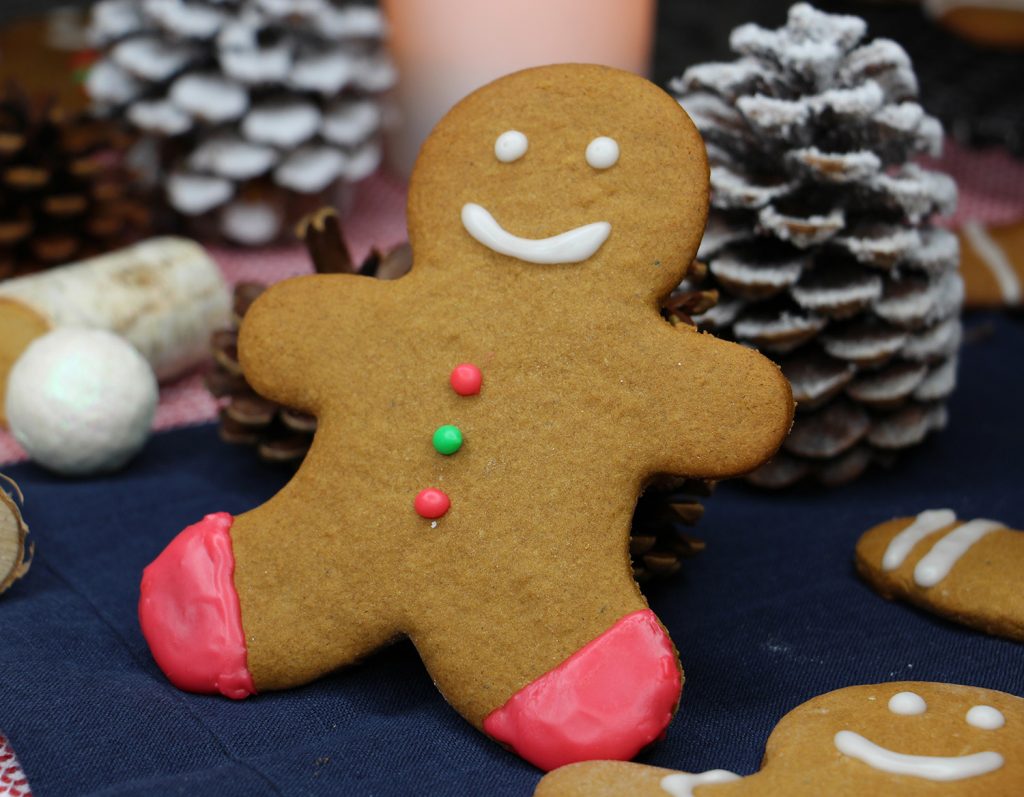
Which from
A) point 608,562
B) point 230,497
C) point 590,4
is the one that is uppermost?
point 590,4

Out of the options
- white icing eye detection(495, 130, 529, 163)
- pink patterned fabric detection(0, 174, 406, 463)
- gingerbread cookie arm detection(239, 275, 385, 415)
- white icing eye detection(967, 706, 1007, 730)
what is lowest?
pink patterned fabric detection(0, 174, 406, 463)

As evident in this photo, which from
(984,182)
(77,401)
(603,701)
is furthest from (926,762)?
(984,182)

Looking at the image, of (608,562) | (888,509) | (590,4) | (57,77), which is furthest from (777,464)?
(57,77)

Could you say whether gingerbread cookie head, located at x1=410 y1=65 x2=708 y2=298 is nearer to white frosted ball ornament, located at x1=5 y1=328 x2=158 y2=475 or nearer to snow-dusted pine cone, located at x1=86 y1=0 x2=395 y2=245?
white frosted ball ornament, located at x1=5 y1=328 x2=158 y2=475

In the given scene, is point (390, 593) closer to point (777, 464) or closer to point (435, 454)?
point (435, 454)

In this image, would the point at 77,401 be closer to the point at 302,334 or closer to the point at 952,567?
the point at 302,334

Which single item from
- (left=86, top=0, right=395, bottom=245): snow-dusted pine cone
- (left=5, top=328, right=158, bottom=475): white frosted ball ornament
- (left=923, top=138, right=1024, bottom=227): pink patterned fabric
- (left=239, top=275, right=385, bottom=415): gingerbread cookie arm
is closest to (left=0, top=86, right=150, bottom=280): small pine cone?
A: (left=86, top=0, right=395, bottom=245): snow-dusted pine cone
